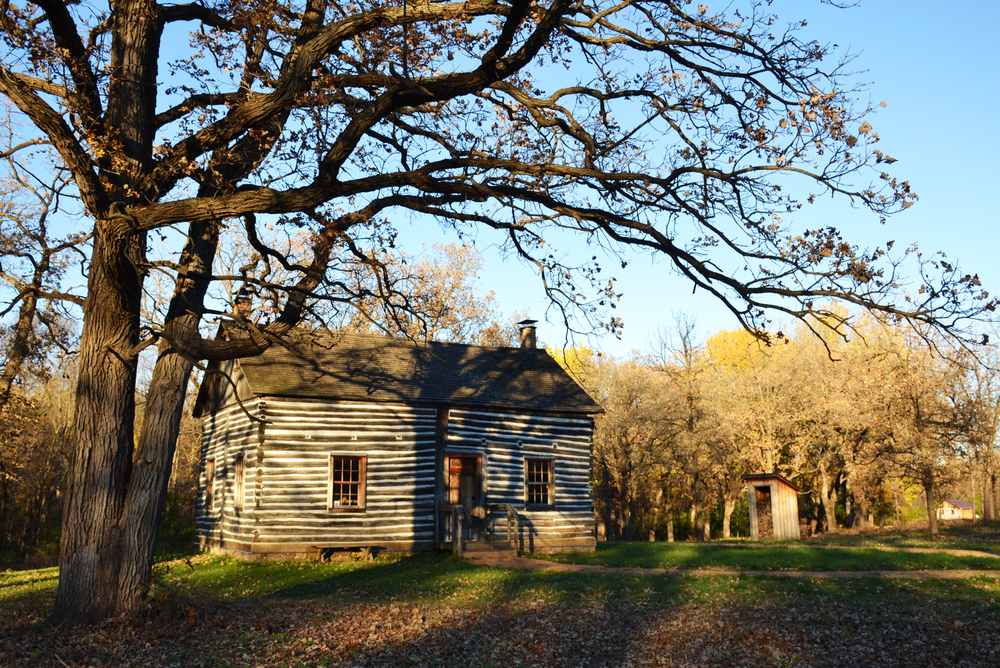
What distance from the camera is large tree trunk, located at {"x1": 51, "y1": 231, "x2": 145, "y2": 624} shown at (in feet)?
30.1

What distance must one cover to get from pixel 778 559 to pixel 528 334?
1258 centimetres

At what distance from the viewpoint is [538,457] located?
23203 millimetres

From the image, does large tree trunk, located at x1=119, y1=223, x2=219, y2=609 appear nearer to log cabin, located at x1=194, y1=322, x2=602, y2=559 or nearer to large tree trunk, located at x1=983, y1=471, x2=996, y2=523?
log cabin, located at x1=194, y1=322, x2=602, y2=559

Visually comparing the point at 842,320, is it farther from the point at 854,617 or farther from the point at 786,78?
the point at 854,617

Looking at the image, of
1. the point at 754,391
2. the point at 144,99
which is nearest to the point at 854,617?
the point at 144,99

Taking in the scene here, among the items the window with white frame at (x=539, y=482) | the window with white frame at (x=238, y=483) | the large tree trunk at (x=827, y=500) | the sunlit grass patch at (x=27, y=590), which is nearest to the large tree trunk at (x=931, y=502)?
the large tree trunk at (x=827, y=500)

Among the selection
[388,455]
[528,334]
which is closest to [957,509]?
[528,334]

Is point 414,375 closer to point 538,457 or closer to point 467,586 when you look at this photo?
point 538,457

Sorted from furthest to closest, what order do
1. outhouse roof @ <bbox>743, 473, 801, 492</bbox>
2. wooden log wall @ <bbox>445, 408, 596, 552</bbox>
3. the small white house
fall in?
the small white house → outhouse roof @ <bbox>743, 473, 801, 492</bbox> → wooden log wall @ <bbox>445, 408, 596, 552</bbox>

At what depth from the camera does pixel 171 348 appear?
10.5 m

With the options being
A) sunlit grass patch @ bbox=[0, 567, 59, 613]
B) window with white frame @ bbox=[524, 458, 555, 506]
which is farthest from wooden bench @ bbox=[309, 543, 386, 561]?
sunlit grass patch @ bbox=[0, 567, 59, 613]

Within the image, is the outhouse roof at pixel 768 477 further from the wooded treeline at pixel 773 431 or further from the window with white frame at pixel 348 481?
the window with white frame at pixel 348 481

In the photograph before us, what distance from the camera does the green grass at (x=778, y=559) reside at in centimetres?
1577

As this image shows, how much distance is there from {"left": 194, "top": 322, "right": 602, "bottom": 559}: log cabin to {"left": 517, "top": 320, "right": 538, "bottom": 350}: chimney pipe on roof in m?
2.28
